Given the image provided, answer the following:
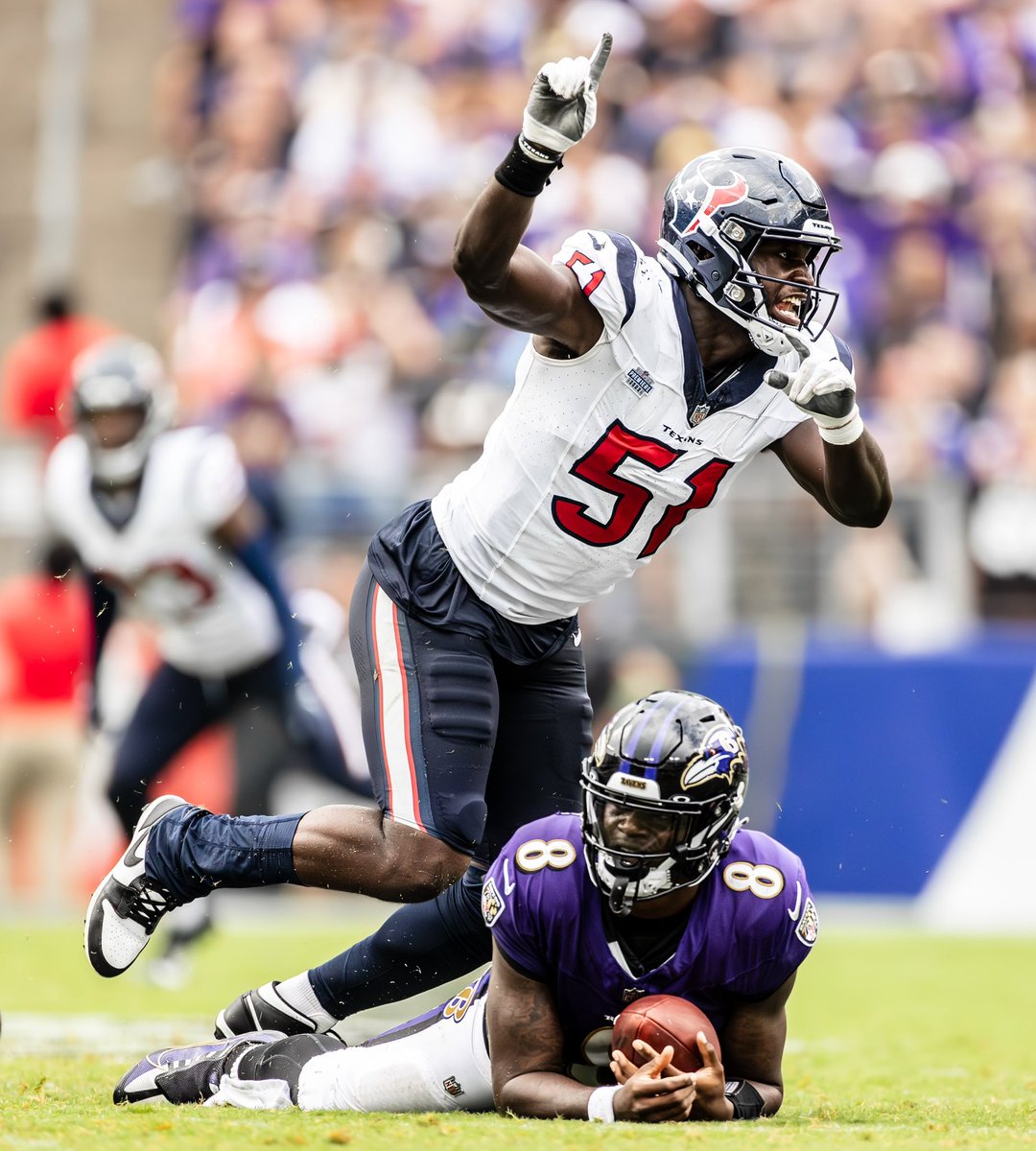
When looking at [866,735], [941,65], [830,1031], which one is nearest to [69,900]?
[866,735]

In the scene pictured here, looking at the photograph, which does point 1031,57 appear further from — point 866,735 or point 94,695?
point 94,695

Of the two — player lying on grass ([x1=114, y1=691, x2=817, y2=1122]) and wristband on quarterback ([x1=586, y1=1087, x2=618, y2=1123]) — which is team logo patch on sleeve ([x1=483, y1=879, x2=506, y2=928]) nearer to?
player lying on grass ([x1=114, y1=691, x2=817, y2=1122])

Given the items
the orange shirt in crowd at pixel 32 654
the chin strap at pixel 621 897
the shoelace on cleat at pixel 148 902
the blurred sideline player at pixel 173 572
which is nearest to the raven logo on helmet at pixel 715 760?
the chin strap at pixel 621 897

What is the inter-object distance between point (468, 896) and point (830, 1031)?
105 inches

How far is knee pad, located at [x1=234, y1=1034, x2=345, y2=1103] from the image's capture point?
170 inches

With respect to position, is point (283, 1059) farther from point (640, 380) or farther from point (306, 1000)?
point (640, 380)

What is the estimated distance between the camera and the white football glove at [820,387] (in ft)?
14.4

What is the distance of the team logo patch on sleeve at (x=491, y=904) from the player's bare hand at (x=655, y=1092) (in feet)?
1.29

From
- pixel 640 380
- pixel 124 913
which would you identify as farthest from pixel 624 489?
pixel 124 913

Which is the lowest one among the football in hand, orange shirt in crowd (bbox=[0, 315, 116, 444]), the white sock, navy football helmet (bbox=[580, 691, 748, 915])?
the white sock

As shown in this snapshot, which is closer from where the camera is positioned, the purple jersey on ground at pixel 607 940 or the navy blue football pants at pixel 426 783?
the purple jersey on ground at pixel 607 940

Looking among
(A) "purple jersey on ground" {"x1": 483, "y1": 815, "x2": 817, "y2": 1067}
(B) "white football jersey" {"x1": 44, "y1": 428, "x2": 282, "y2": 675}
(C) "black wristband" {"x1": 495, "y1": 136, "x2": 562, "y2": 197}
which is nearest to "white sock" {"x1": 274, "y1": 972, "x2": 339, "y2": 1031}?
(A) "purple jersey on ground" {"x1": 483, "y1": 815, "x2": 817, "y2": 1067}

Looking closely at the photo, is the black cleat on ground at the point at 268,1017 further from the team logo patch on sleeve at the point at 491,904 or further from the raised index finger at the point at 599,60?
the raised index finger at the point at 599,60

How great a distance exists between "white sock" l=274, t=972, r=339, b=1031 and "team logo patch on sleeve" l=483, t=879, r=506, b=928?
2.80 feet
